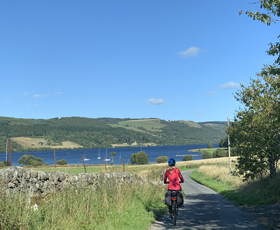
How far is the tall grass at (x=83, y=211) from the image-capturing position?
22.8 feet

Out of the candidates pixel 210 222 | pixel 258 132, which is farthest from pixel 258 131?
pixel 210 222

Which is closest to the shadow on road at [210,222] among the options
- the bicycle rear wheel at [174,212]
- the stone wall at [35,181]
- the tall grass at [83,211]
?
the bicycle rear wheel at [174,212]

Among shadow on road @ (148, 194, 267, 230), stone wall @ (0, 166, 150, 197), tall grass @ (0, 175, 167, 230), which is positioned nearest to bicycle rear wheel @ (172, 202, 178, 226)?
shadow on road @ (148, 194, 267, 230)

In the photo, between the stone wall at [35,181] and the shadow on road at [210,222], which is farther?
the shadow on road at [210,222]

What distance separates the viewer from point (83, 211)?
9.09 meters

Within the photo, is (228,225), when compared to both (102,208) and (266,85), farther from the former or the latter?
(266,85)

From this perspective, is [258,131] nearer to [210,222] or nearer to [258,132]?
[258,132]

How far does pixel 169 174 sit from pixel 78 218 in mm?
3568

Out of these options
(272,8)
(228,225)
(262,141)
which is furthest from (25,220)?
(262,141)

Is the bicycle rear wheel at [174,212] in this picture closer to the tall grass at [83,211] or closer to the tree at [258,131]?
the tall grass at [83,211]

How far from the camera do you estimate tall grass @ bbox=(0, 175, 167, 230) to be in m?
6.95

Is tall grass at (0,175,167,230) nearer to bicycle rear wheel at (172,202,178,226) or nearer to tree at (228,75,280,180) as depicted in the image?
bicycle rear wheel at (172,202,178,226)

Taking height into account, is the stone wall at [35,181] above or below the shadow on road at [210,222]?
above

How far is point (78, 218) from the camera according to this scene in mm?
8492
